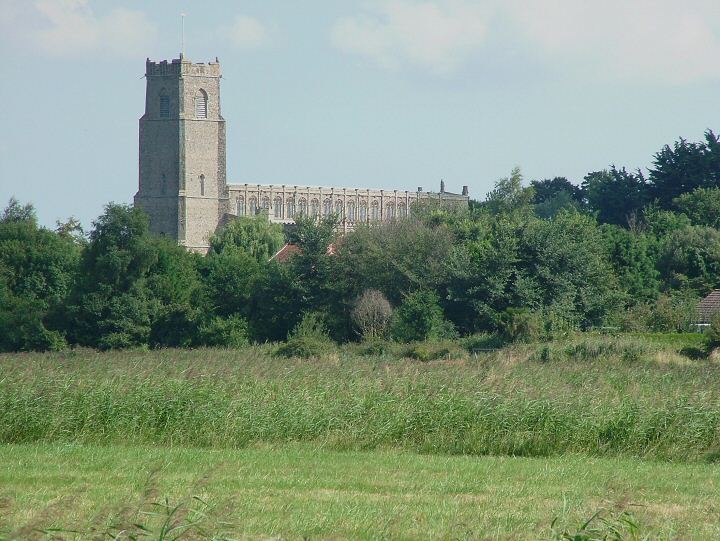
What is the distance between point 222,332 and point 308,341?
886 cm

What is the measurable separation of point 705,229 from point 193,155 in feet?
168

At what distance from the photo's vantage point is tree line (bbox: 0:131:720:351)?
43.1 metres

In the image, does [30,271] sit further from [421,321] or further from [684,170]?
[684,170]

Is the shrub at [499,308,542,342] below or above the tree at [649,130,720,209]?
below

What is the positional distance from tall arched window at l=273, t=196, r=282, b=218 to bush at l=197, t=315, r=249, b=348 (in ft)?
214

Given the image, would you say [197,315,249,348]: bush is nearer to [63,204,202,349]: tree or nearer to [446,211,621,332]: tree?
[63,204,202,349]: tree

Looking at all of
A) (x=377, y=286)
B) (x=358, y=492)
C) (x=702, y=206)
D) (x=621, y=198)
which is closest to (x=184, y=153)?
(x=621, y=198)

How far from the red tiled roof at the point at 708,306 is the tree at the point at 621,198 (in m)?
31.9

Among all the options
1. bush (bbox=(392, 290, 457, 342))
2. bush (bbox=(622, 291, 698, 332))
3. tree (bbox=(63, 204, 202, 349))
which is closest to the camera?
bush (bbox=(622, 291, 698, 332))

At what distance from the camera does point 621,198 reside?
256 feet

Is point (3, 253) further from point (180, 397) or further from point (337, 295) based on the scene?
point (180, 397)

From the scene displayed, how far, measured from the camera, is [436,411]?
1524 centimetres

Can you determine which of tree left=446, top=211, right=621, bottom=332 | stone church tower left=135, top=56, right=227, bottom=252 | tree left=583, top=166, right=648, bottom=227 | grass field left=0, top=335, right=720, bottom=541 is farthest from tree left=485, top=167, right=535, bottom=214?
grass field left=0, top=335, right=720, bottom=541

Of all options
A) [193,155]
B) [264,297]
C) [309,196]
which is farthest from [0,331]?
[309,196]
